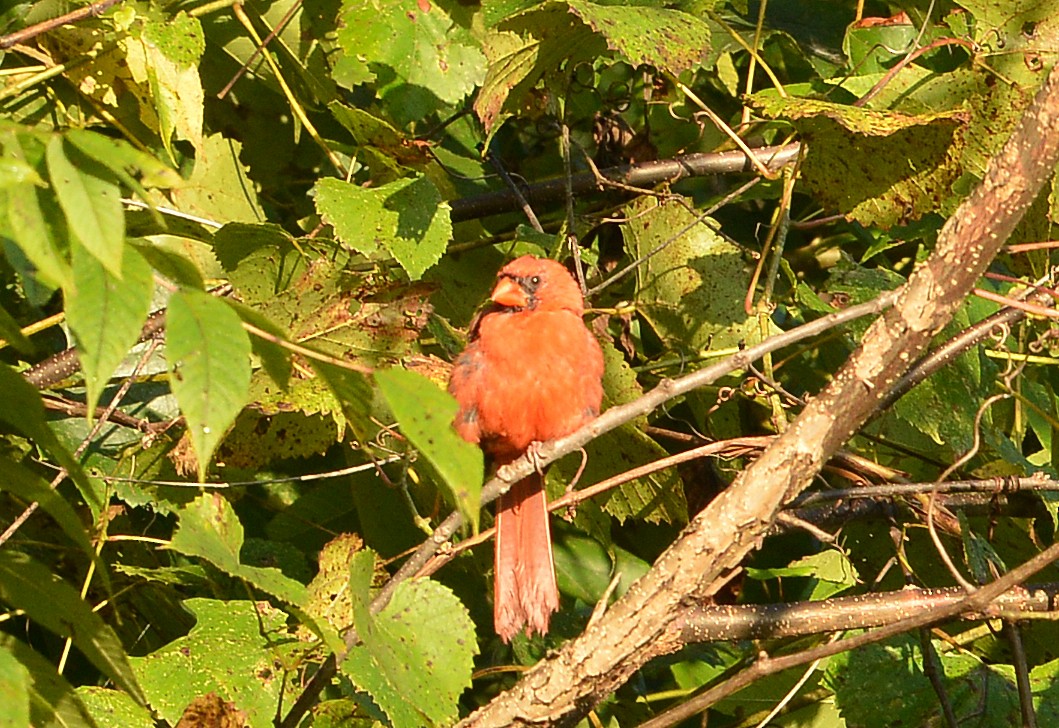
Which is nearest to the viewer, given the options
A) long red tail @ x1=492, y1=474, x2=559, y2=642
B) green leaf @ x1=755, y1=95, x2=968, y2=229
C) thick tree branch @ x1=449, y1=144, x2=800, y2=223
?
green leaf @ x1=755, y1=95, x2=968, y2=229

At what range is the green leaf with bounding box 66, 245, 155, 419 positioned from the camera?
1.19m

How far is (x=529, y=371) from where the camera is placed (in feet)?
10.6

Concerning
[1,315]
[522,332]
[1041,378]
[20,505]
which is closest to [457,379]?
[522,332]

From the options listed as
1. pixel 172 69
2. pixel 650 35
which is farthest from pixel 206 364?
pixel 172 69

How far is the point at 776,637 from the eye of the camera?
237 cm

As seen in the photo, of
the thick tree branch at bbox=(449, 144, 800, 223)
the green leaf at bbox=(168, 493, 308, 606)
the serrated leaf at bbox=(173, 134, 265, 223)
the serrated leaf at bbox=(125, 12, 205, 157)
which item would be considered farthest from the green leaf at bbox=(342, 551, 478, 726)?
the thick tree branch at bbox=(449, 144, 800, 223)

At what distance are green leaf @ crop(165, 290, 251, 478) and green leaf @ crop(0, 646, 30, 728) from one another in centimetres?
25

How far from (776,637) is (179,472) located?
1201 millimetres

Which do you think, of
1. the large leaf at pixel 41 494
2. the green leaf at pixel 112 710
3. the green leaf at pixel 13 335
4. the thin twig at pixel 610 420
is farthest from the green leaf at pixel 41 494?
the green leaf at pixel 112 710

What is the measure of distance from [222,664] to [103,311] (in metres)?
1.21

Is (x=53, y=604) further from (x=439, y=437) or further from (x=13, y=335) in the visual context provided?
(x=439, y=437)

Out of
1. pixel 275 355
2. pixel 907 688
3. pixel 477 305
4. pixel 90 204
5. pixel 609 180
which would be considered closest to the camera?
pixel 90 204

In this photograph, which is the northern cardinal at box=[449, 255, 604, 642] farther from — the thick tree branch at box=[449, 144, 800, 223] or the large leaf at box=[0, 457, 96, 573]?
the large leaf at box=[0, 457, 96, 573]

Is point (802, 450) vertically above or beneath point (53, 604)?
beneath
